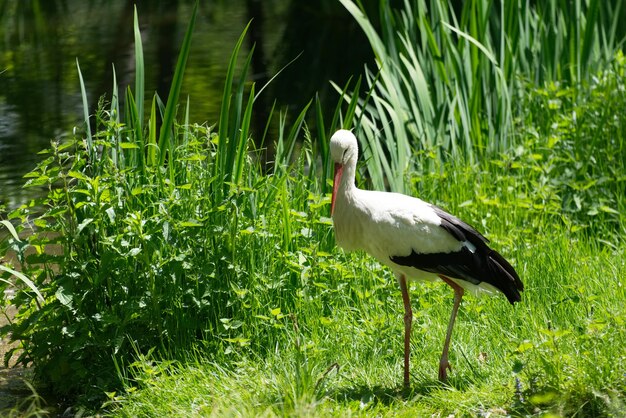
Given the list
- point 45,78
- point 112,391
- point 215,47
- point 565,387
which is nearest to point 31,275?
point 112,391

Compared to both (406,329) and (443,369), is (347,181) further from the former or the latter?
(443,369)

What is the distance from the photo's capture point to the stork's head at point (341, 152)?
417 cm

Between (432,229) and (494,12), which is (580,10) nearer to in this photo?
(494,12)

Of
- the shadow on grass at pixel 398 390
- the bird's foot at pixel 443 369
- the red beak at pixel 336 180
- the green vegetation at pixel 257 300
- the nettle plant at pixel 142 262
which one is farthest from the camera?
the nettle plant at pixel 142 262

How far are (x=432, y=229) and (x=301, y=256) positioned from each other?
79 cm

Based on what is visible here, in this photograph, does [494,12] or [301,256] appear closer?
[301,256]

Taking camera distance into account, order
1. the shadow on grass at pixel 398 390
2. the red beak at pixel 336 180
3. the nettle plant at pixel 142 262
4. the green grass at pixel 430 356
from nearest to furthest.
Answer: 1. the green grass at pixel 430 356
2. the shadow on grass at pixel 398 390
3. the red beak at pixel 336 180
4. the nettle plant at pixel 142 262

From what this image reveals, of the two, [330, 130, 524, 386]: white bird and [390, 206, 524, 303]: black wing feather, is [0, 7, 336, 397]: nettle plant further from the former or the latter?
[390, 206, 524, 303]: black wing feather

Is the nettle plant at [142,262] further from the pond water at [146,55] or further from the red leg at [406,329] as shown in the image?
the pond water at [146,55]

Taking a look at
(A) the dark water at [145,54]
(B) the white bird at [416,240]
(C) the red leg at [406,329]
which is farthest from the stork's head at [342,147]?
(A) the dark water at [145,54]

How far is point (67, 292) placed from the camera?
4.25 meters

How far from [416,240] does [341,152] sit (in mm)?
527

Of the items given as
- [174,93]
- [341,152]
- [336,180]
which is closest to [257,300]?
[336,180]

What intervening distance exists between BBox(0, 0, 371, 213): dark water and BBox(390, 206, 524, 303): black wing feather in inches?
159
